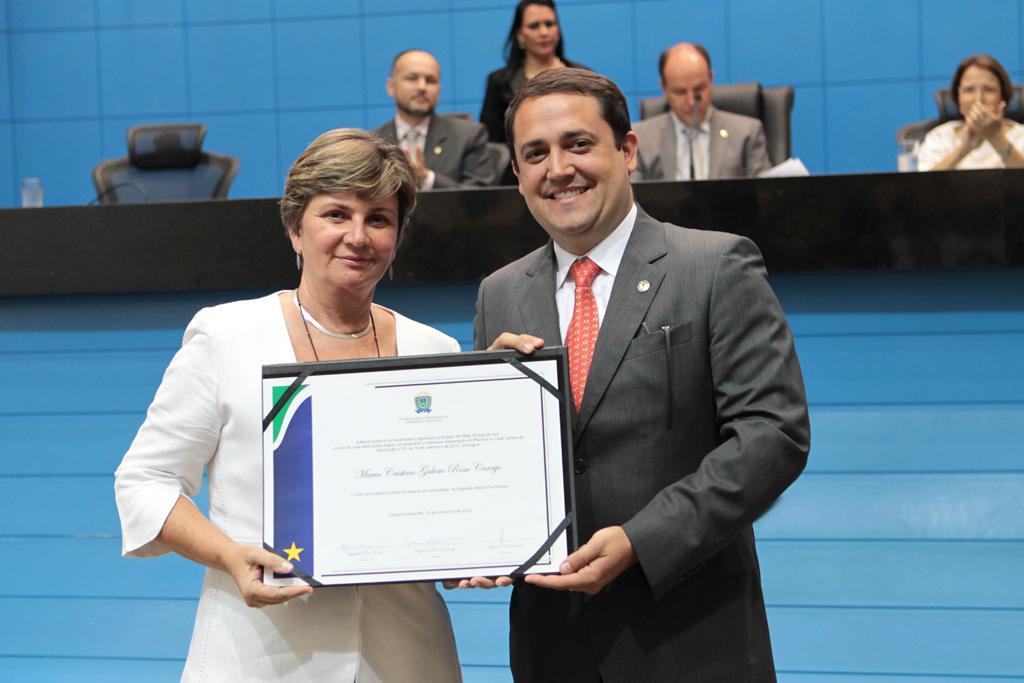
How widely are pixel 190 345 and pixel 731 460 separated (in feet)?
2.57

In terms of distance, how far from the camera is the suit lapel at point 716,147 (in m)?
4.55

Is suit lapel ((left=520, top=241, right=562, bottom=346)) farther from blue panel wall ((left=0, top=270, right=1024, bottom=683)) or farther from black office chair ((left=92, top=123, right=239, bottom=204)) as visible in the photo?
black office chair ((left=92, top=123, right=239, bottom=204))

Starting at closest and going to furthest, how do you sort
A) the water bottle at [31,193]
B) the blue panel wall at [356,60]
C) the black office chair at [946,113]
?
the black office chair at [946,113] → the water bottle at [31,193] → the blue panel wall at [356,60]

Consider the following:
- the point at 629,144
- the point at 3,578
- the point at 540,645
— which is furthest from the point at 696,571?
the point at 3,578

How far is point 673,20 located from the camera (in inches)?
286

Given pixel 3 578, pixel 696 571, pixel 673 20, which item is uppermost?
pixel 673 20

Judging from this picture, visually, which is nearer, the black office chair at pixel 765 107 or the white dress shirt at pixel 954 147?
the white dress shirt at pixel 954 147

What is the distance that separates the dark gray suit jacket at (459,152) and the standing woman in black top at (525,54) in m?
0.20

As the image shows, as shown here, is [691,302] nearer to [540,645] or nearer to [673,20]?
[540,645]

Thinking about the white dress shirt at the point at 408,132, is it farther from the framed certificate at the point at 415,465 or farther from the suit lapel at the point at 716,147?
the framed certificate at the point at 415,465

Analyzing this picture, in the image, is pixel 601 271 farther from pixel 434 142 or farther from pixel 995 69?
pixel 995 69

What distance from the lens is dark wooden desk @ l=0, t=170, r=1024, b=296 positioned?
3082mm

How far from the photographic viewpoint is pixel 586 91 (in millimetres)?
1550

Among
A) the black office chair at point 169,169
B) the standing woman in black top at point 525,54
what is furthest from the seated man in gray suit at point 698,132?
the black office chair at point 169,169
